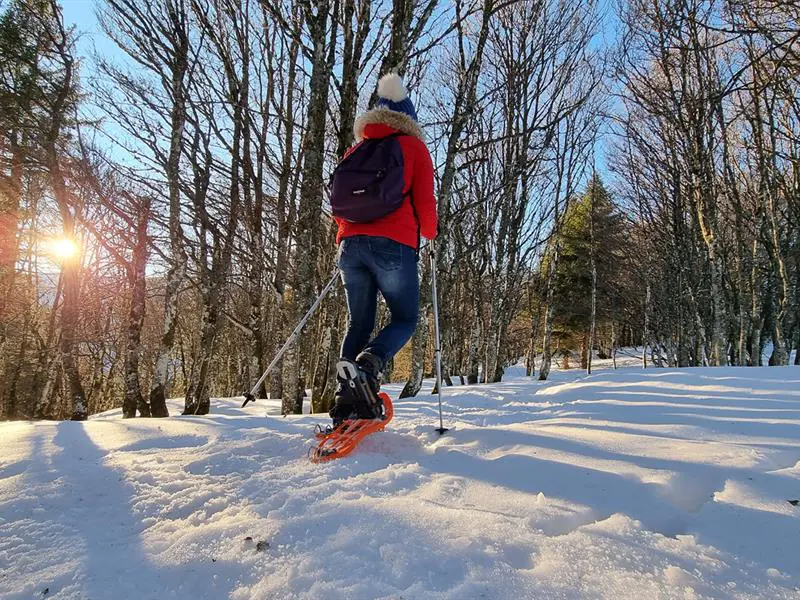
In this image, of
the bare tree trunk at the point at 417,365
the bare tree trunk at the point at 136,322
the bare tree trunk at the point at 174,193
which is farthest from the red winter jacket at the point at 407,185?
the bare tree trunk at the point at 136,322

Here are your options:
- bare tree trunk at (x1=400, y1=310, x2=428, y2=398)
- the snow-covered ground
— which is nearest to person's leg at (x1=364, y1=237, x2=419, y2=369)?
the snow-covered ground

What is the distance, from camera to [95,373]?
20.9 m

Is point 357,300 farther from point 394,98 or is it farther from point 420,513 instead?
point 420,513

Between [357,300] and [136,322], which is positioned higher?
[136,322]

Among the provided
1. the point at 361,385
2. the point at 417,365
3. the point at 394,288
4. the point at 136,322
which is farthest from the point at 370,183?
the point at 136,322

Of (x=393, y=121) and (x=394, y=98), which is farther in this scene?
(x=394, y=98)

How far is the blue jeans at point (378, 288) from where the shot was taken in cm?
246

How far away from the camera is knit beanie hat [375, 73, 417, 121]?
2668 mm

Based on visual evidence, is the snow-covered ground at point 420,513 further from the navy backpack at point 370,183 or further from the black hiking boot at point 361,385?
the navy backpack at point 370,183

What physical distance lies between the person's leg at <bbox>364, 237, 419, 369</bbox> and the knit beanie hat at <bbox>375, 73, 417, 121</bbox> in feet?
2.97

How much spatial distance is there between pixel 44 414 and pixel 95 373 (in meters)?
7.11

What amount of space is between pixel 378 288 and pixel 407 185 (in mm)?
675

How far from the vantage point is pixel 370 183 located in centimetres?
235

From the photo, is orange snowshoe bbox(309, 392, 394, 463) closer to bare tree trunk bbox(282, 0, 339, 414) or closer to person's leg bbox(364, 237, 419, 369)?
person's leg bbox(364, 237, 419, 369)
